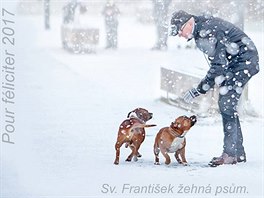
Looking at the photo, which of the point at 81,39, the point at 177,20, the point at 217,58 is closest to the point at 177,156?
the point at 217,58

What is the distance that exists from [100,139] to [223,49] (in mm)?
1765

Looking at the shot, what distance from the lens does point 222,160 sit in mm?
5117

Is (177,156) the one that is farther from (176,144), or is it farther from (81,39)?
(81,39)

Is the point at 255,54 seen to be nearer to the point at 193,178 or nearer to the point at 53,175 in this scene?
the point at 193,178

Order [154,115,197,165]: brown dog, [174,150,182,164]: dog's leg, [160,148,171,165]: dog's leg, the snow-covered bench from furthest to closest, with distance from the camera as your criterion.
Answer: the snow-covered bench, [174,150,182,164]: dog's leg, [160,148,171,165]: dog's leg, [154,115,197,165]: brown dog

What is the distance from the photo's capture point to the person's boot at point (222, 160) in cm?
511

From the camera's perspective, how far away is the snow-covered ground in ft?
15.6

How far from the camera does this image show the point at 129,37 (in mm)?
15188

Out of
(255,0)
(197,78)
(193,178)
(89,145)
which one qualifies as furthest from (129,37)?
(193,178)

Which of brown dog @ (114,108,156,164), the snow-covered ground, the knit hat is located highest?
the knit hat

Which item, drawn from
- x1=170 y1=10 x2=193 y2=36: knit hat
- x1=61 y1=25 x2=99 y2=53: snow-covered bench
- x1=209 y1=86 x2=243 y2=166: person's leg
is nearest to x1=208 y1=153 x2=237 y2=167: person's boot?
x1=209 y1=86 x2=243 y2=166: person's leg

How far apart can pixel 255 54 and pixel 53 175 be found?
1.84 meters

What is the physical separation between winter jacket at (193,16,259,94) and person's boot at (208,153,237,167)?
0.64m

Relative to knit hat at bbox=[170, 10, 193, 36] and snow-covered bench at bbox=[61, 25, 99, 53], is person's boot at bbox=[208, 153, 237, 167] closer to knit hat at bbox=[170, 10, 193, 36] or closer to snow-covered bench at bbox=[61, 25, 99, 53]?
knit hat at bbox=[170, 10, 193, 36]
